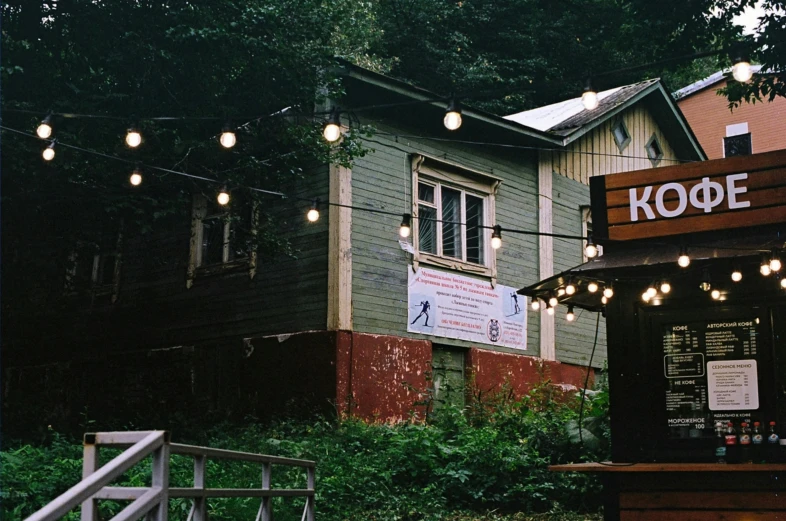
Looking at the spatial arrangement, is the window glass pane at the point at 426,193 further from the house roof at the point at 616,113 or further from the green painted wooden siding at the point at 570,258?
the green painted wooden siding at the point at 570,258

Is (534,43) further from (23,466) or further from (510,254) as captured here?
(23,466)

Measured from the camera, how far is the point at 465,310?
1727 cm

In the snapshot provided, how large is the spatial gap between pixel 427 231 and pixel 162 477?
12411 mm

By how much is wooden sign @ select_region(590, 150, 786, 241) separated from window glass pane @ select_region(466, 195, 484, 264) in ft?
26.6

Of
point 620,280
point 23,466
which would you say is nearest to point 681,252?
point 620,280

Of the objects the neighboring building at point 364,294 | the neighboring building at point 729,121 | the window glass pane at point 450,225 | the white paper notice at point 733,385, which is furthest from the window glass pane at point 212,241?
the neighboring building at point 729,121

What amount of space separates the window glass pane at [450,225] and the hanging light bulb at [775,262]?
368 inches

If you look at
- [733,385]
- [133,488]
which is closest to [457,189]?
[733,385]

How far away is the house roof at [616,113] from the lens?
20.2m

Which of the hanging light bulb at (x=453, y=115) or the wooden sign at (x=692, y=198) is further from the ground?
the hanging light bulb at (x=453, y=115)

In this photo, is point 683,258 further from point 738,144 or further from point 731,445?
point 738,144

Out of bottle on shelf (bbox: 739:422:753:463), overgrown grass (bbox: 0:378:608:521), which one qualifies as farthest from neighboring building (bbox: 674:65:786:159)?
bottle on shelf (bbox: 739:422:753:463)

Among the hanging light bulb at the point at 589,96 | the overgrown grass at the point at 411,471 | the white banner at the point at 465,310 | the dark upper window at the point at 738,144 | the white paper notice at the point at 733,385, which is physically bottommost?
the overgrown grass at the point at 411,471

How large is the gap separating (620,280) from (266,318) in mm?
8365
